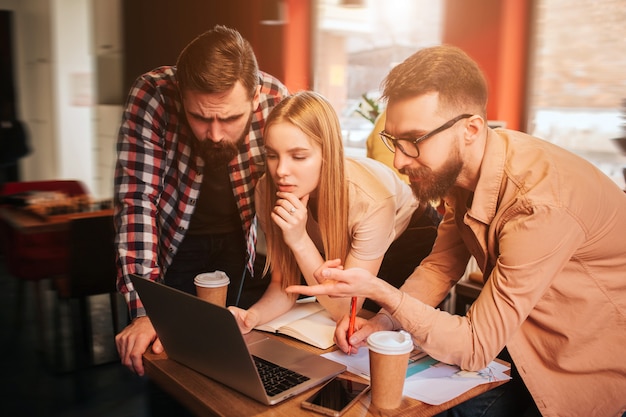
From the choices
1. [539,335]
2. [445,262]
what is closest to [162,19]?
[445,262]

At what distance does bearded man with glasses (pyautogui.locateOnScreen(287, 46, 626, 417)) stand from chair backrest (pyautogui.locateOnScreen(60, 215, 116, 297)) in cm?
150

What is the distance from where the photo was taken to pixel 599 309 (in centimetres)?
130

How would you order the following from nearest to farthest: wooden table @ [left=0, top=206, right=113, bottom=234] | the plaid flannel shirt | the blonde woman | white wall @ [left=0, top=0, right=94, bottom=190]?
the blonde woman
the plaid flannel shirt
white wall @ [left=0, top=0, right=94, bottom=190]
wooden table @ [left=0, top=206, right=113, bottom=234]

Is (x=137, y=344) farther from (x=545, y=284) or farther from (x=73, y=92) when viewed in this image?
(x=73, y=92)

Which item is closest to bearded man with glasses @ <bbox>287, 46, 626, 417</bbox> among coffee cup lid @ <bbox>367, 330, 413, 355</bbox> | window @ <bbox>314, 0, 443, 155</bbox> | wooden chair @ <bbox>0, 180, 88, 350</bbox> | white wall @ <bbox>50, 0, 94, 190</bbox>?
coffee cup lid @ <bbox>367, 330, 413, 355</bbox>

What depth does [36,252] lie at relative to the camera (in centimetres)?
233

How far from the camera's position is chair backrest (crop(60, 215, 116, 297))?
7.95 ft

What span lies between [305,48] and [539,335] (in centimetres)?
150

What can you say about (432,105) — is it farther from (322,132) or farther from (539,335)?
(539,335)

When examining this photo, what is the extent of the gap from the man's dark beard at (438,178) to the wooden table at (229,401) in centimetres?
45

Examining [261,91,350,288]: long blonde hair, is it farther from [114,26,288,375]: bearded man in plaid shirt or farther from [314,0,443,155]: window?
[314,0,443,155]: window

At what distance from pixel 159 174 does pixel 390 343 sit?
0.96 meters

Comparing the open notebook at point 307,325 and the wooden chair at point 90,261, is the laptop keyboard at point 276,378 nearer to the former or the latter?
the open notebook at point 307,325

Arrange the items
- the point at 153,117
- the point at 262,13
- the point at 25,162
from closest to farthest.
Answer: the point at 153,117 < the point at 262,13 < the point at 25,162
